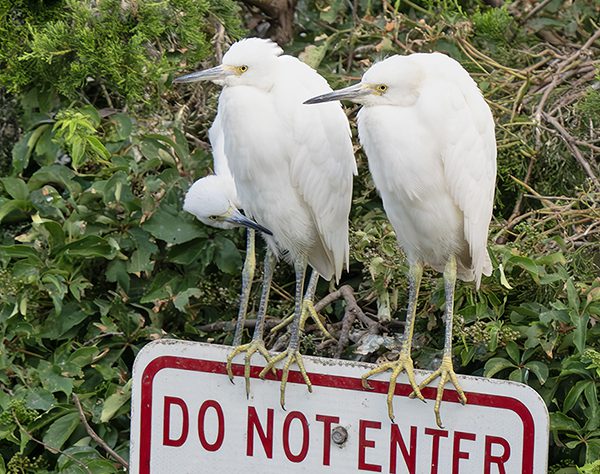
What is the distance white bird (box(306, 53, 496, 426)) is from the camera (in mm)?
1835

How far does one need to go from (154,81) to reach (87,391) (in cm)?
85

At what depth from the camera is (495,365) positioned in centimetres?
227

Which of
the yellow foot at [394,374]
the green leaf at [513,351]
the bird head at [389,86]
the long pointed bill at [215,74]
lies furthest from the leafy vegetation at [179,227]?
the bird head at [389,86]

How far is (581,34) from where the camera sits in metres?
3.29

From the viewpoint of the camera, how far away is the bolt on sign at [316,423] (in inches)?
63.6

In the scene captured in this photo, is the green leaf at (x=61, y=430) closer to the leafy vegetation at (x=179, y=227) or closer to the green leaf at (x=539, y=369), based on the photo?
the leafy vegetation at (x=179, y=227)

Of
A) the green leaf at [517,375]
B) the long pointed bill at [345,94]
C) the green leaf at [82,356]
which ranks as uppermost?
the long pointed bill at [345,94]

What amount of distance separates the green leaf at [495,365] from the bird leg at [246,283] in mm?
596

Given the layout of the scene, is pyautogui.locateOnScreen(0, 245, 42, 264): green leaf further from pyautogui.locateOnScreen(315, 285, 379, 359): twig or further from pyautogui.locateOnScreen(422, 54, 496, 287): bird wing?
pyautogui.locateOnScreen(422, 54, 496, 287): bird wing

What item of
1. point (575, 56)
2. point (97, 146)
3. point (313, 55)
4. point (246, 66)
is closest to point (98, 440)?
point (97, 146)

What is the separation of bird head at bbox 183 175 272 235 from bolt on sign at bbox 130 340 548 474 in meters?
0.79

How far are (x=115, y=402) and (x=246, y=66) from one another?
37.4 inches

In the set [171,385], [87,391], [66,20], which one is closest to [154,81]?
[66,20]

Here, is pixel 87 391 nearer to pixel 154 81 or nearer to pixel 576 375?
pixel 154 81
